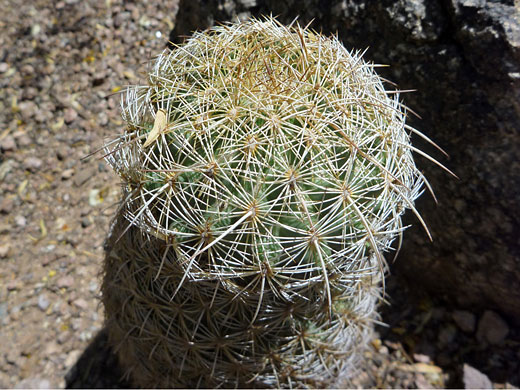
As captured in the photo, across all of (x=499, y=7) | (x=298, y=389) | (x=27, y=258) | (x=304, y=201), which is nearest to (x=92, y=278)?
(x=27, y=258)

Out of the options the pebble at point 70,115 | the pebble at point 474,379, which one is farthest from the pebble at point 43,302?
the pebble at point 474,379

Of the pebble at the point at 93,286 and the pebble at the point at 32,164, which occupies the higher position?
the pebble at the point at 32,164

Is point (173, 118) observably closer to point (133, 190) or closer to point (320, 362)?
point (133, 190)

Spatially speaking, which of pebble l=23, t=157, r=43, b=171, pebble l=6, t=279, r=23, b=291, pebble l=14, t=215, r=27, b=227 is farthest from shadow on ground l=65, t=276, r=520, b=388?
pebble l=23, t=157, r=43, b=171

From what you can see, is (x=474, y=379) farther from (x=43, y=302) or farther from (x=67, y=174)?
(x=67, y=174)

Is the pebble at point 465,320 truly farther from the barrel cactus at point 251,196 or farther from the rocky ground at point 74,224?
the barrel cactus at point 251,196
